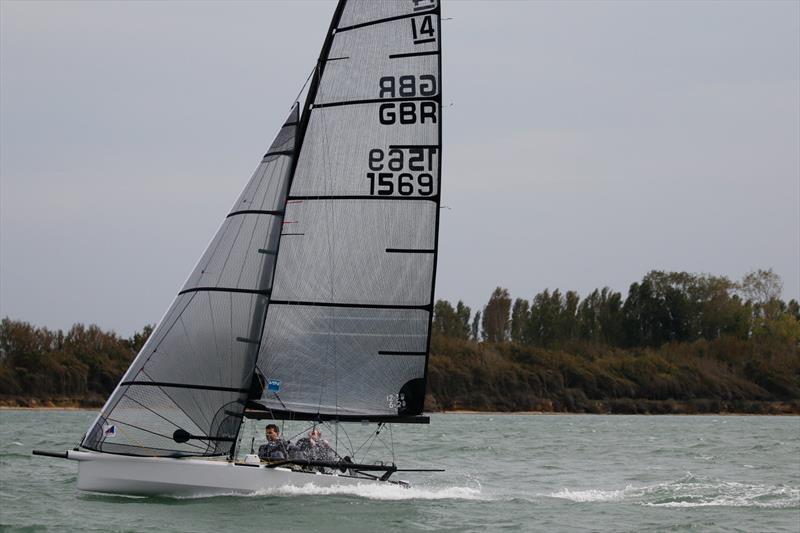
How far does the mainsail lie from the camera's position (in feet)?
74.5

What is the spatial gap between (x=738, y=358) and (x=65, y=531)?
81415 millimetres

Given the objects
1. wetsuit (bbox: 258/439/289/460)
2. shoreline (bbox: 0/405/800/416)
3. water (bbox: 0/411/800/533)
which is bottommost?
water (bbox: 0/411/800/533)

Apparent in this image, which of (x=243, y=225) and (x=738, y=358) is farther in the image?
(x=738, y=358)

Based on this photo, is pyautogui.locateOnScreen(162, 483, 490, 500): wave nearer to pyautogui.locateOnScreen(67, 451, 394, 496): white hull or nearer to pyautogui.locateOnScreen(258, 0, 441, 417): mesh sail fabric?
pyautogui.locateOnScreen(67, 451, 394, 496): white hull

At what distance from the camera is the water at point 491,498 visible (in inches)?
787

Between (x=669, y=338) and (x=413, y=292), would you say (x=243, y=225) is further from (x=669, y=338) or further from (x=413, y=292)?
(x=669, y=338)

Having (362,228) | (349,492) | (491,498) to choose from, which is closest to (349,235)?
(362,228)

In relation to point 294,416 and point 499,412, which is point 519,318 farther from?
point 294,416

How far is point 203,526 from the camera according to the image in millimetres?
19047

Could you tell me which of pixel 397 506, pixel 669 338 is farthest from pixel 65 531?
pixel 669 338

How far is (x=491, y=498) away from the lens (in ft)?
80.6

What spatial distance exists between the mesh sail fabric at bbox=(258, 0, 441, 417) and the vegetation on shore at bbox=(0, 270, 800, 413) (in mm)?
57579

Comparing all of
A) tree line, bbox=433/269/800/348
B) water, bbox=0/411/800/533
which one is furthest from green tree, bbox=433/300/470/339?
water, bbox=0/411/800/533

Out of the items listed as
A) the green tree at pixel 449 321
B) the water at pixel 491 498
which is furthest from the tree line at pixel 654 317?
the water at pixel 491 498
